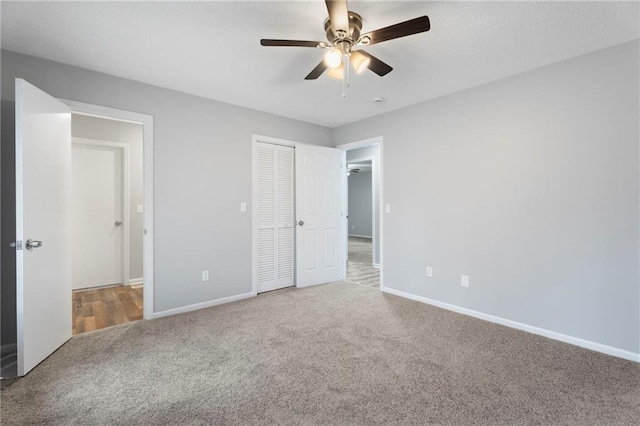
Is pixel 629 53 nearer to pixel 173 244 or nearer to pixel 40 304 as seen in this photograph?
pixel 173 244

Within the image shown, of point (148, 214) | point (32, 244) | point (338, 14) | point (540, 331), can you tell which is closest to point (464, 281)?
point (540, 331)

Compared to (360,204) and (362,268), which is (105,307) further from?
(360,204)

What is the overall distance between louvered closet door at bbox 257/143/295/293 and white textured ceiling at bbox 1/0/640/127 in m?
1.14

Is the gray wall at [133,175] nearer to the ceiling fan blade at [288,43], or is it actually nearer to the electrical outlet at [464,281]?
the ceiling fan blade at [288,43]

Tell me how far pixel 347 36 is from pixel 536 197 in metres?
2.25

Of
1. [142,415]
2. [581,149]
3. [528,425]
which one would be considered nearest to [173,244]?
[142,415]

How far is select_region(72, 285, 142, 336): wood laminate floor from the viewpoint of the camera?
3.14 metres

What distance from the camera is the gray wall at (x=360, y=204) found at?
11031 millimetres

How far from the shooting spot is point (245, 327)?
297 cm

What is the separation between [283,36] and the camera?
226cm

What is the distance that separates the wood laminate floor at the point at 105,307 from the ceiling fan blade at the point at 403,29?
3472mm

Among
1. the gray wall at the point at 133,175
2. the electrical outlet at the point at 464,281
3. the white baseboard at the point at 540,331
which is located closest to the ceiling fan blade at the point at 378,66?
the electrical outlet at the point at 464,281

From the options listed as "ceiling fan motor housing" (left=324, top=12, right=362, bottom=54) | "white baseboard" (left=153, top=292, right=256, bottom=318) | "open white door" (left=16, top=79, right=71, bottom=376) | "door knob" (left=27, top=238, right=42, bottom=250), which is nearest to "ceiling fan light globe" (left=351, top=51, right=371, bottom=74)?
"ceiling fan motor housing" (left=324, top=12, right=362, bottom=54)

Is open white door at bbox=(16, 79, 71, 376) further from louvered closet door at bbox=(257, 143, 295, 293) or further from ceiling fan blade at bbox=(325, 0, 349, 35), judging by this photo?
ceiling fan blade at bbox=(325, 0, 349, 35)
